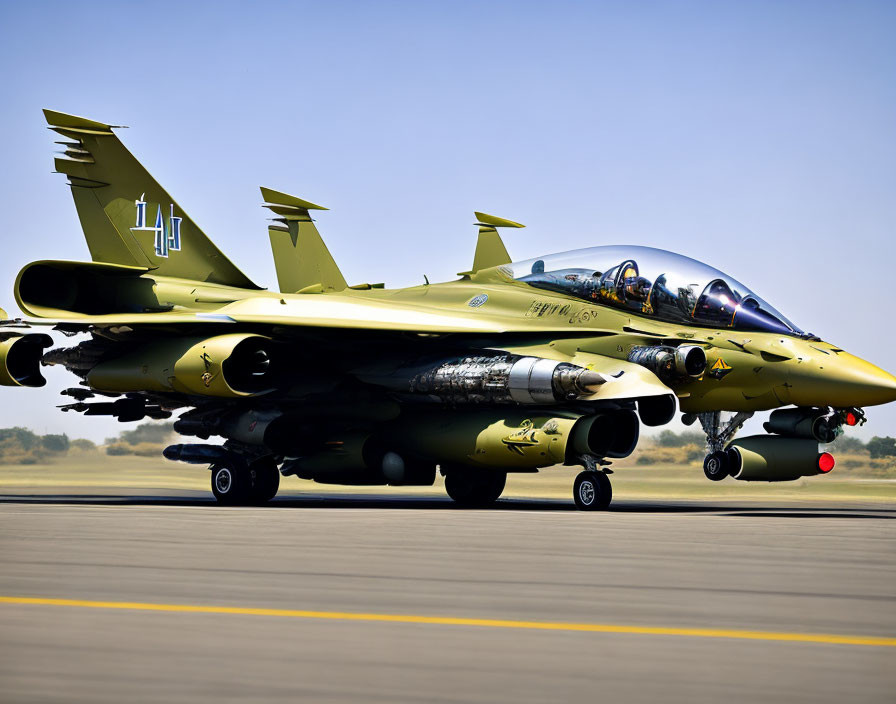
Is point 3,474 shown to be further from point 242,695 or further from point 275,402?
point 242,695

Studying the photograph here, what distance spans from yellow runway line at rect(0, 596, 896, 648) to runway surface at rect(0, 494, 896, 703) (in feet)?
0.07

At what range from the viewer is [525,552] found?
32.0 feet

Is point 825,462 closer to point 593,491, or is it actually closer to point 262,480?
point 593,491

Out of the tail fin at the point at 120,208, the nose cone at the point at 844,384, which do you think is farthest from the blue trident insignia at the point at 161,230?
the nose cone at the point at 844,384

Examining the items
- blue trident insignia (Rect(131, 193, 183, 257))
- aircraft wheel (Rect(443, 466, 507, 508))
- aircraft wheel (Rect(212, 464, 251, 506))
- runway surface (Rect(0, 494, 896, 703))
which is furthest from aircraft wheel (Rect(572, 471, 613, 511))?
blue trident insignia (Rect(131, 193, 183, 257))

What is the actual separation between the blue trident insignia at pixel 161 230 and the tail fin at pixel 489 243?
18.7 ft

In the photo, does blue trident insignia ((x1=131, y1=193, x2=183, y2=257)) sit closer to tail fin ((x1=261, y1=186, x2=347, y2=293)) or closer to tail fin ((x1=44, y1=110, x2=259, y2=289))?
tail fin ((x1=44, y1=110, x2=259, y2=289))

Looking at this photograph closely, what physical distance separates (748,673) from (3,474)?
2804 cm

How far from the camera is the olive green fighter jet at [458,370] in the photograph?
53.7 ft

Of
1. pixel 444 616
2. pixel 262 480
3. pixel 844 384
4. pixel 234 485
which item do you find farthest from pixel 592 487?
pixel 444 616

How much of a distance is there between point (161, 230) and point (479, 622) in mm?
17324

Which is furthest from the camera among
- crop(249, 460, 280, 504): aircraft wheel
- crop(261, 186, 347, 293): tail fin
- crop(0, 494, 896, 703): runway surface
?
crop(261, 186, 347, 293): tail fin

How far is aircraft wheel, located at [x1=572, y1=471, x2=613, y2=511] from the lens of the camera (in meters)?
16.3

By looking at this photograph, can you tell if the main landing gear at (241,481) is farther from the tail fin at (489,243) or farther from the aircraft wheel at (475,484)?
the tail fin at (489,243)
